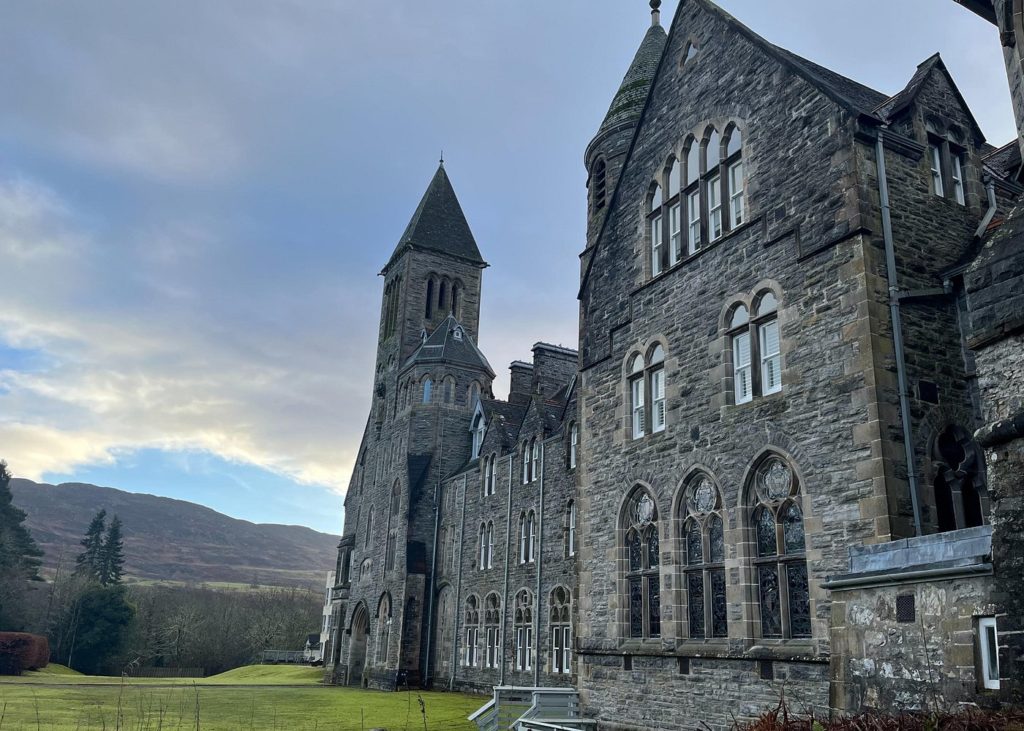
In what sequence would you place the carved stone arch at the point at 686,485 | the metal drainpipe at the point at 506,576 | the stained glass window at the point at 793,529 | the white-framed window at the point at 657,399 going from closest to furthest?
the stained glass window at the point at 793,529
the carved stone arch at the point at 686,485
the white-framed window at the point at 657,399
the metal drainpipe at the point at 506,576

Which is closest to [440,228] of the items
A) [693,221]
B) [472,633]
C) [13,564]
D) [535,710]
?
[472,633]

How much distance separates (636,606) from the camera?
17.9 m

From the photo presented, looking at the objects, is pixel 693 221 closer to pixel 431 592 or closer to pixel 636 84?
pixel 636 84

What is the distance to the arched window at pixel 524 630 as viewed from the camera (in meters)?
31.6

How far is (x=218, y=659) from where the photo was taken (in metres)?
72.7

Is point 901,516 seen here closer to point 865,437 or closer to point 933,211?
point 865,437

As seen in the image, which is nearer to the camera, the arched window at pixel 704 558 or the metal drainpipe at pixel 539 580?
the arched window at pixel 704 558

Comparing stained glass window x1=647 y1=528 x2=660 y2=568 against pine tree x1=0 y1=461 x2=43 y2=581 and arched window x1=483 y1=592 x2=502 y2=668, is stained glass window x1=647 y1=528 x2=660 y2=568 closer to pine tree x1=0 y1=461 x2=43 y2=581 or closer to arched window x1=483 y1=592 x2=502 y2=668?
arched window x1=483 y1=592 x2=502 y2=668

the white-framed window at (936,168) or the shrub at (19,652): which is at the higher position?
the white-framed window at (936,168)

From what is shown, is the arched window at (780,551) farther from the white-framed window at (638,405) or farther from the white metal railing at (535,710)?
the white metal railing at (535,710)

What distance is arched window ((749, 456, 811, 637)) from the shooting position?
45.1 ft

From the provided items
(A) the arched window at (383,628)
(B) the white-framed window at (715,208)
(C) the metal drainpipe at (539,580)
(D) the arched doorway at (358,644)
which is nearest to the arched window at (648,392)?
(B) the white-framed window at (715,208)

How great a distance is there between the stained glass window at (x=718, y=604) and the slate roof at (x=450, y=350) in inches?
1253

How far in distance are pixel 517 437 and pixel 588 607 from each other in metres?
17.6
